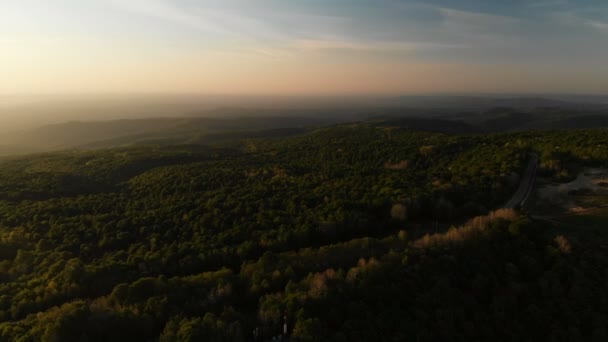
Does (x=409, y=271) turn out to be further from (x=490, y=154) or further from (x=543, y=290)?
(x=490, y=154)

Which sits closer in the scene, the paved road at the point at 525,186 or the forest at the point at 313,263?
the forest at the point at 313,263

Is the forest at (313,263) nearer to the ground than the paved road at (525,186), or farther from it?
nearer to the ground

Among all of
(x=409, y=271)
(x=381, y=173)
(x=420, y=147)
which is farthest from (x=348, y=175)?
(x=409, y=271)

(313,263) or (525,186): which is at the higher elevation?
(525,186)

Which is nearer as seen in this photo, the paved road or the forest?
the forest

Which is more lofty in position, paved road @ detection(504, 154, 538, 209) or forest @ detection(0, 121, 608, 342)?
paved road @ detection(504, 154, 538, 209)
